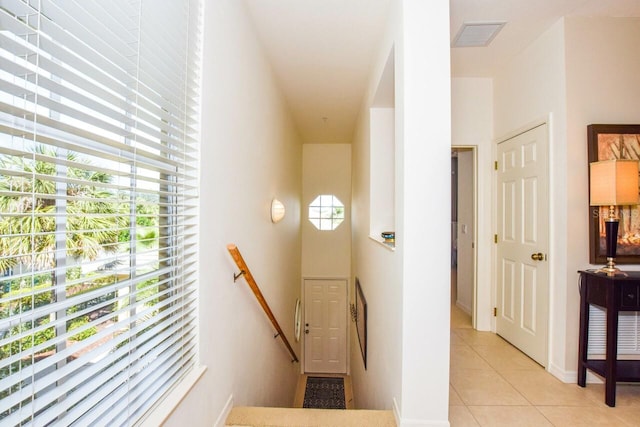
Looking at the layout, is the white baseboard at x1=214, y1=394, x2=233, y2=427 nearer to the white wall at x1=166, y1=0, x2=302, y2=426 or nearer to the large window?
the white wall at x1=166, y1=0, x2=302, y2=426

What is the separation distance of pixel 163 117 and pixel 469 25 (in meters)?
2.44

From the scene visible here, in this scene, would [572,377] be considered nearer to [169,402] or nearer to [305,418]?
[305,418]

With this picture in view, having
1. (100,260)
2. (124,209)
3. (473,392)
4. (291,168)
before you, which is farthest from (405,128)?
(291,168)

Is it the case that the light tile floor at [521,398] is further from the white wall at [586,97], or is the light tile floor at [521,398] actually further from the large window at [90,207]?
the large window at [90,207]

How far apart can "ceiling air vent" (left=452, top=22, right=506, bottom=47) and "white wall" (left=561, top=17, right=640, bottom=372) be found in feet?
1.64

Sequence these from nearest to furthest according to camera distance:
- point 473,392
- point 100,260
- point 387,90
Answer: point 100,260
point 473,392
point 387,90

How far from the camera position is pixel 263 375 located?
2791mm

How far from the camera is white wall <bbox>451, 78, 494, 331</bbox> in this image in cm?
336

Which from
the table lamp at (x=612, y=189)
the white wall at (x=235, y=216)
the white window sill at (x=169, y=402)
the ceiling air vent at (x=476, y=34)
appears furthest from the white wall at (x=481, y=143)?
the white window sill at (x=169, y=402)

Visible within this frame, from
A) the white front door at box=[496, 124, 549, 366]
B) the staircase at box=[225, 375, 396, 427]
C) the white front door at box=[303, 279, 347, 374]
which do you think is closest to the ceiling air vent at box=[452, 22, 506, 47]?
the white front door at box=[496, 124, 549, 366]

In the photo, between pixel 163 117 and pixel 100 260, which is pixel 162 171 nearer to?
pixel 163 117

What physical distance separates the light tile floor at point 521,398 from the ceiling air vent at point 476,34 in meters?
2.69

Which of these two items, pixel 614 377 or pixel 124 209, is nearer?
pixel 124 209

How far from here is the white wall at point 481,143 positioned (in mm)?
3363
